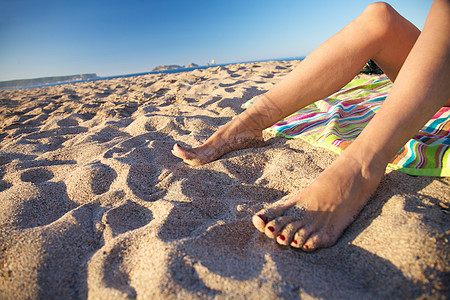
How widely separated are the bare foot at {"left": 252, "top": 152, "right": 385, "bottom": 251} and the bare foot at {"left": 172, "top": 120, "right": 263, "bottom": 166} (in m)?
0.60

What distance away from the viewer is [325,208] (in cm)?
80

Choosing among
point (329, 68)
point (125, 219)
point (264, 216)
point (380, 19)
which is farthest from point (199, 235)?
point (380, 19)

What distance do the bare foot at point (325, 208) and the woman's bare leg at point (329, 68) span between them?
1.50 feet

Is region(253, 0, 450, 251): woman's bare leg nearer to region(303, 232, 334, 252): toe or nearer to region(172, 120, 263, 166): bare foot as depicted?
region(303, 232, 334, 252): toe

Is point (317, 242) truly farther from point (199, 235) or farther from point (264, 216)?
point (199, 235)

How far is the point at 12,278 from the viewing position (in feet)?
2.17

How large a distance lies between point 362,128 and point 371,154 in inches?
26.3

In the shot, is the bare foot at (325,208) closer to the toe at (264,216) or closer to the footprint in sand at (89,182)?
the toe at (264,216)

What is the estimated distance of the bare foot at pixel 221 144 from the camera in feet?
4.35

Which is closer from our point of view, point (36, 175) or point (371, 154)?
point (371, 154)

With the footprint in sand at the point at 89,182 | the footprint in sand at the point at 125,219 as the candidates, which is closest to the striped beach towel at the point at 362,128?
the footprint in sand at the point at 125,219

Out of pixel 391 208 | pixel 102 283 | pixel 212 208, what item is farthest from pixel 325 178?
pixel 102 283

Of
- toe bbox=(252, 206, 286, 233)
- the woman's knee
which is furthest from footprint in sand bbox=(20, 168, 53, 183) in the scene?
the woman's knee

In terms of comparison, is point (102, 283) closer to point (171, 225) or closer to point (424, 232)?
point (171, 225)
